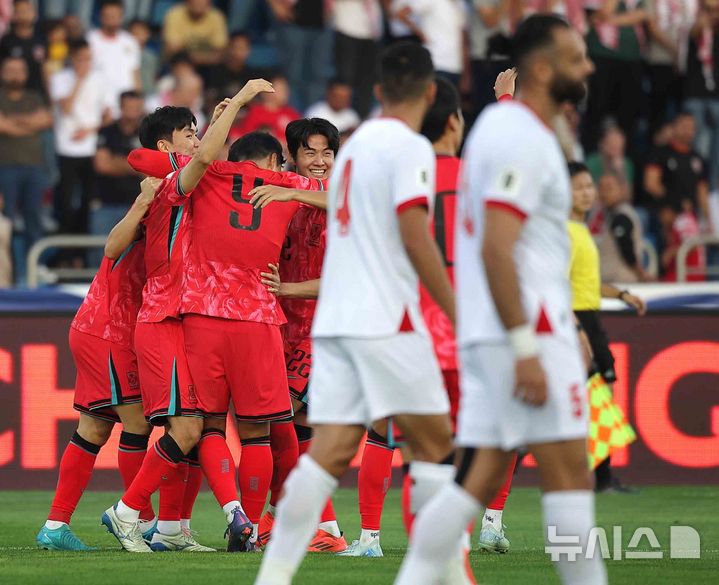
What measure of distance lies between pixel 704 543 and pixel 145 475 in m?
3.22

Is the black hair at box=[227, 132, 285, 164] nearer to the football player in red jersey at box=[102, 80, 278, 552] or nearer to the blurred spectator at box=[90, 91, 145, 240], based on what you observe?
the football player in red jersey at box=[102, 80, 278, 552]

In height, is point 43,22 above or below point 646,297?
above

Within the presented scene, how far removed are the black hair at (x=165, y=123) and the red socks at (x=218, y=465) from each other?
1692 millimetres

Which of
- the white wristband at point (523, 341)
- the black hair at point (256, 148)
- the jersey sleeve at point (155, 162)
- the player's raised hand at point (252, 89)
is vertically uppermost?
the player's raised hand at point (252, 89)

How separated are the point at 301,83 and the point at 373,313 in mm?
11830

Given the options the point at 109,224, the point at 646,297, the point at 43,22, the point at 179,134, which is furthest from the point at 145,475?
the point at 43,22

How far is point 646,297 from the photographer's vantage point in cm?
1281

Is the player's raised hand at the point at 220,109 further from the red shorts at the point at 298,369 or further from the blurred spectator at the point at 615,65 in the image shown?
the blurred spectator at the point at 615,65

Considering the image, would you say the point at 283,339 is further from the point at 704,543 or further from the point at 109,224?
the point at 109,224

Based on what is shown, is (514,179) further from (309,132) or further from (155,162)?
(309,132)

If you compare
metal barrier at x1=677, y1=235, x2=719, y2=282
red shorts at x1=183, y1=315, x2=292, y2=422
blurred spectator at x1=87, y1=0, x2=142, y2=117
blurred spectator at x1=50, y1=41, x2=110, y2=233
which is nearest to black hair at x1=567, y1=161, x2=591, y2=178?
red shorts at x1=183, y1=315, x2=292, y2=422

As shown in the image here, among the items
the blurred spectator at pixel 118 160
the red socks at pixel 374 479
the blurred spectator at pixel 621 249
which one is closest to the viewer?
the red socks at pixel 374 479

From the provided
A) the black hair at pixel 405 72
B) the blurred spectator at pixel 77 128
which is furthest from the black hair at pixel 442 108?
the blurred spectator at pixel 77 128

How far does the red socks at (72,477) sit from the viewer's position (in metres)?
8.65
